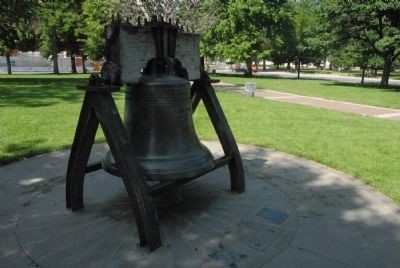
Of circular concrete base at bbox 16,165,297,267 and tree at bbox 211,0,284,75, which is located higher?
tree at bbox 211,0,284,75


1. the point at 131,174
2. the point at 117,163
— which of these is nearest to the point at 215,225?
the point at 131,174

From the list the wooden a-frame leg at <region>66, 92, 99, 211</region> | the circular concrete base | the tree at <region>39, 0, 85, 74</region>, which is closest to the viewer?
the circular concrete base

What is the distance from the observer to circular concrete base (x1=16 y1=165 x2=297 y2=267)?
344cm

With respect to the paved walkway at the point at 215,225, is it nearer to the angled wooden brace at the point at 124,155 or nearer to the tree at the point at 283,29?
the angled wooden brace at the point at 124,155

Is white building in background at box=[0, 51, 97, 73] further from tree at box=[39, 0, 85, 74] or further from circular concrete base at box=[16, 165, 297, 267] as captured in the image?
circular concrete base at box=[16, 165, 297, 267]

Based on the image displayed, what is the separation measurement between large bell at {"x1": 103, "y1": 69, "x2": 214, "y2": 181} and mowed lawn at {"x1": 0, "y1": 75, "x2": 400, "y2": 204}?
2.73 meters

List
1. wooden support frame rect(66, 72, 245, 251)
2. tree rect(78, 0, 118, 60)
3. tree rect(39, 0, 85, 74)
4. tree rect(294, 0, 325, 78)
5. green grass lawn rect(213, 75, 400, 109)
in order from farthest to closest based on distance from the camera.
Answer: tree rect(294, 0, 325, 78) < tree rect(39, 0, 85, 74) < tree rect(78, 0, 118, 60) < green grass lawn rect(213, 75, 400, 109) < wooden support frame rect(66, 72, 245, 251)

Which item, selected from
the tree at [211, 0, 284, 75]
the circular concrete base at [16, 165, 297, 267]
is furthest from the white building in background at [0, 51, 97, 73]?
the circular concrete base at [16, 165, 297, 267]

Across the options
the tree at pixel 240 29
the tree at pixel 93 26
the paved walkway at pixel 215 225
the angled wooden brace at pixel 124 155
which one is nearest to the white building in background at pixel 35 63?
the tree at pixel 93 26

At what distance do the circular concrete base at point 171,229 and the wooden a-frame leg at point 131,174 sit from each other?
183 mm

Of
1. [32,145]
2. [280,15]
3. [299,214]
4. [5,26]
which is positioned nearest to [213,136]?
[32,145]

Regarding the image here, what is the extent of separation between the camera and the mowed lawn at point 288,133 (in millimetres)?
6527

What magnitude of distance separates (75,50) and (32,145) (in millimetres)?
41207

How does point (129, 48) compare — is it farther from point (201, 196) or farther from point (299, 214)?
point (299, 214)
